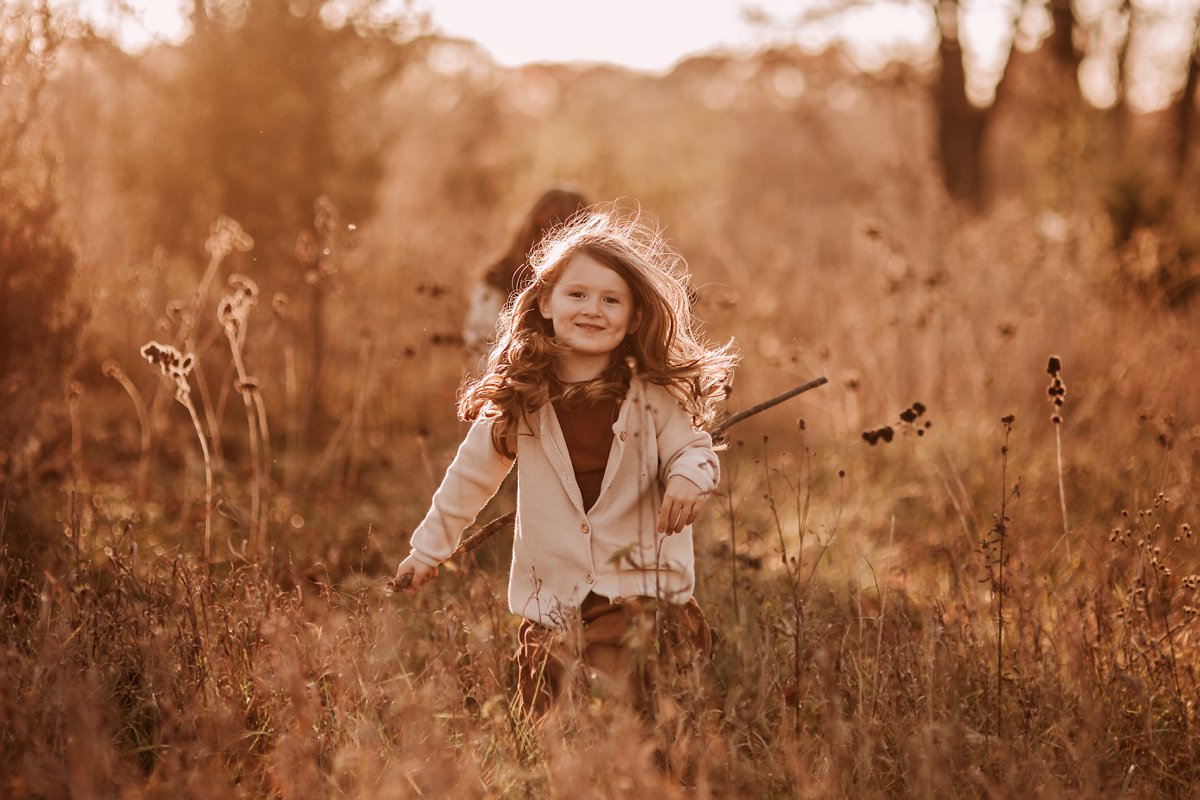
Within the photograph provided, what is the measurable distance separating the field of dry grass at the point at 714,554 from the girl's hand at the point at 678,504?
12.3 inches

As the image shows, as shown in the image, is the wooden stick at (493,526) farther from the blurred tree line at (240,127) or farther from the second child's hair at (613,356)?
the blurred tree line at (240,127)

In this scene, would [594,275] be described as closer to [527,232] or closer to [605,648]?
[605,648]

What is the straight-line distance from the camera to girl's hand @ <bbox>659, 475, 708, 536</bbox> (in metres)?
2.69

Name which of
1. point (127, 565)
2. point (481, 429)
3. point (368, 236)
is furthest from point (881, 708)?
point (368, 236)

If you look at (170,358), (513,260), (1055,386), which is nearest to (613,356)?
(1055,386)

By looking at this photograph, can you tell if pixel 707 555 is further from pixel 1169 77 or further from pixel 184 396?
pixel 1169 77

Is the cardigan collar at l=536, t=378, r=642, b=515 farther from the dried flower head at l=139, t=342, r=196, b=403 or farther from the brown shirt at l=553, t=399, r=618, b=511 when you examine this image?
the dried flower head at l=139, t=342, r=196, b=403

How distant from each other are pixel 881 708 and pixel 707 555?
1.06m

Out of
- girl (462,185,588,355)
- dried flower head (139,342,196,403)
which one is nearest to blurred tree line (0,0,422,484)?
girl (462,185,588,355)

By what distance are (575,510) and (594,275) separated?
25.5 inches

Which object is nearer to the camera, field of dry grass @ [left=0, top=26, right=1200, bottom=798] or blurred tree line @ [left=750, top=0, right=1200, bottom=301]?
field of dry grass @ [left=0, top=26, right=1200, bottom=798]

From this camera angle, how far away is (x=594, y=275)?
117 inches

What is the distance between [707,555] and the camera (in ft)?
12.8

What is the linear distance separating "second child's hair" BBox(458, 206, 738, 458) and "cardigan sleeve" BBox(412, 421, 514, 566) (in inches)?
2.0
